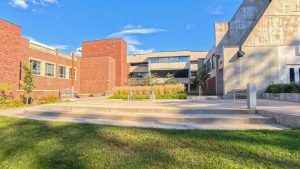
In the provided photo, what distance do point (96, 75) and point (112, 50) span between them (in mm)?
6849

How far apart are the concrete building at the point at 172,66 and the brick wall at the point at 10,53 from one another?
1130 inches

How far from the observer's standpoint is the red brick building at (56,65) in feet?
64.1

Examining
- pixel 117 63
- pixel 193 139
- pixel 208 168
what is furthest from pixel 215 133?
pixel 117 63

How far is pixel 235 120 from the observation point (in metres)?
5.73

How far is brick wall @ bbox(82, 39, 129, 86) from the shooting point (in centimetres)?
A: 3888

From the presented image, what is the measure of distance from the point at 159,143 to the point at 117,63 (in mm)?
36004

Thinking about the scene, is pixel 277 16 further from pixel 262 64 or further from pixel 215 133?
pixel 215 133

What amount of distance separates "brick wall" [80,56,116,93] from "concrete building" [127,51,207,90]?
44.5 feet

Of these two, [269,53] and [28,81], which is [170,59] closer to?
[269,53]

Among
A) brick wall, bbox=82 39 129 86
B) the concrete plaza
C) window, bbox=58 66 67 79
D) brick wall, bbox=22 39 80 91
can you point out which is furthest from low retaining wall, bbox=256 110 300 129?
brick wall, bbox=82 39 129 86

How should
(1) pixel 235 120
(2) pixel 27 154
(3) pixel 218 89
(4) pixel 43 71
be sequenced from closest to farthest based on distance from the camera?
(2) pixel 27 154
(1) pixel 235 120
(3) pixel 218 89
(4) pixel 43 71

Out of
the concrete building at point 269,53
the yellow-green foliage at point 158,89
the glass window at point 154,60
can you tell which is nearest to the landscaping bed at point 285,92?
the concrete building at point 269,53

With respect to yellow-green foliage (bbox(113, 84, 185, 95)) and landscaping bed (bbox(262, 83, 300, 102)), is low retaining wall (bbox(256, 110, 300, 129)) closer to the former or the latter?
landscaping bed (bbox(262, 83, 300, 102))

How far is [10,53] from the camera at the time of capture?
771 inches
